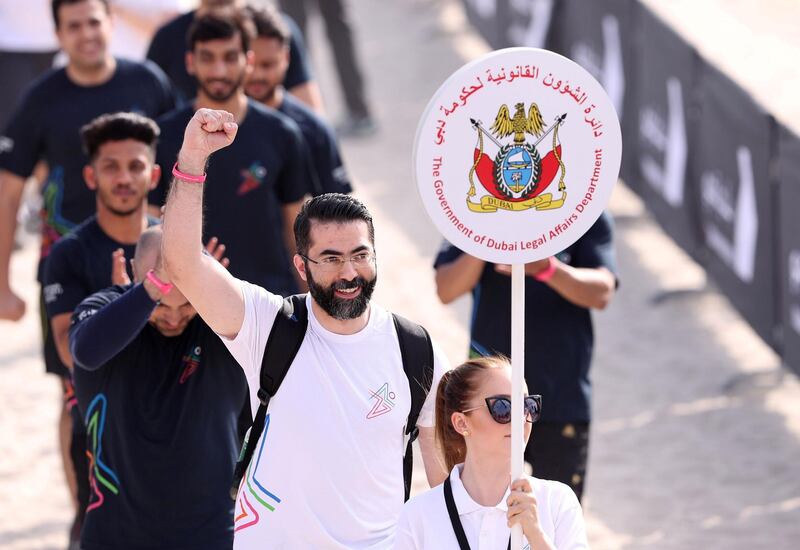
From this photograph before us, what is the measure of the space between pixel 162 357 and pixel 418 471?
333 cm

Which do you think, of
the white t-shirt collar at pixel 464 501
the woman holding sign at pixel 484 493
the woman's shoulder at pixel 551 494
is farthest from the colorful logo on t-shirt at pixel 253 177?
the woman's shoulder at pixel 551 494

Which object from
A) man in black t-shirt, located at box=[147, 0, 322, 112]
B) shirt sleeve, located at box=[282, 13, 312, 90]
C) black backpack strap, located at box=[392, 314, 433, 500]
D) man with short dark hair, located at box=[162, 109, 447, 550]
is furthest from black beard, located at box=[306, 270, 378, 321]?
shirt sleeve, located at box=[282, 13, 312, 90]

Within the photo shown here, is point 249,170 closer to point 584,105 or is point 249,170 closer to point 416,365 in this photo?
point 416,365

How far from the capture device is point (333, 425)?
16.0 ft

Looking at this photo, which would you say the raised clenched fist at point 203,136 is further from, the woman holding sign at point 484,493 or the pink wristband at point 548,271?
the pink wristband at point 548,271

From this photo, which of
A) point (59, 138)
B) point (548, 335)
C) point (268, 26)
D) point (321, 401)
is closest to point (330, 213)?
point (321, 401)

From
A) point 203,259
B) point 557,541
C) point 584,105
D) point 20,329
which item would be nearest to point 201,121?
point 203,259

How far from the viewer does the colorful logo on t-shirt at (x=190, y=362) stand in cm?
567

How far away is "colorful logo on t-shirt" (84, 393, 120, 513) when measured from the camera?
5668mm

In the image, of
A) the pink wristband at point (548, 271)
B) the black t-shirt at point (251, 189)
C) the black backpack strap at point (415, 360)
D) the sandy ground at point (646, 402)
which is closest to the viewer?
the black backpack strap at point (415, 360)

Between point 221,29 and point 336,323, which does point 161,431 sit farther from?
point 221,29

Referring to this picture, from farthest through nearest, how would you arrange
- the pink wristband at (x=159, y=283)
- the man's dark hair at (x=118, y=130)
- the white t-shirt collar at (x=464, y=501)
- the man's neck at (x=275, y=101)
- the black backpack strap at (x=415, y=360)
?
the man's neck at (x=275, y=101)
the man's dark hair at (x=118, y=130)
the pink wristband at (x=159, y=283)
the black backpack strap at (x=415, y=360)
the white t-shirt collar at (x=464, y=501)

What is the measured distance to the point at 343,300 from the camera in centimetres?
488

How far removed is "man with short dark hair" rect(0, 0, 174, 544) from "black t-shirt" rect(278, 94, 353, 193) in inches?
26.7
